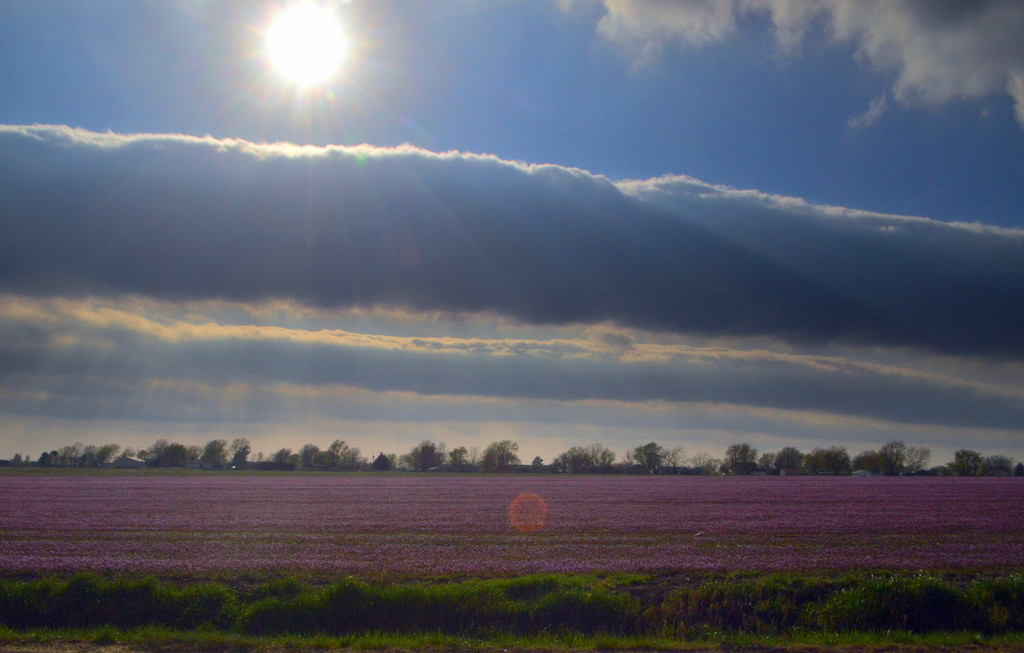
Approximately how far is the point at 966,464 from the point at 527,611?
19798 centimetres

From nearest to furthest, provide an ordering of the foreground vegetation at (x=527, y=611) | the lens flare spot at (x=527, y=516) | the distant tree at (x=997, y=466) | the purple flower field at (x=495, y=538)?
the foreground vegetation at (x=527, y=611), the purple flower field at (x=495, y=538), the lens flare spot at (x=527, y=516), the distant tree at (x=997, y=466)

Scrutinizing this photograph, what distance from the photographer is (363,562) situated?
19.7 metres

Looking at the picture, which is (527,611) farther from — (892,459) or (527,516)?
(892,459)

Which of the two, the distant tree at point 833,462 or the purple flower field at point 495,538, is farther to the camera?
the distant tree at point 833,462

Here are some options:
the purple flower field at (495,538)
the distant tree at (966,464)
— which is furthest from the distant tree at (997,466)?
the purple flower field at (495,538)

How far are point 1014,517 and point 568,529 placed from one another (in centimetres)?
2421

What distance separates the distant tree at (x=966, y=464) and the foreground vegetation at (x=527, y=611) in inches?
7298

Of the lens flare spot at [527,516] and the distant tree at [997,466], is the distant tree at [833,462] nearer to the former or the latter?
the distant tree at [997,466]

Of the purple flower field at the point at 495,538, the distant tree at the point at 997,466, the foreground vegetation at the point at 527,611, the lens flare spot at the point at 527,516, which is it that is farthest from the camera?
the distant tree at the point at 997,466

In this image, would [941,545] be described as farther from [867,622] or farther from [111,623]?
[111,623]

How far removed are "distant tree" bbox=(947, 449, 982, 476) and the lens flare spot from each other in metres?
166

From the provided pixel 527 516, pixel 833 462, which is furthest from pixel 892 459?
pixel 527 516

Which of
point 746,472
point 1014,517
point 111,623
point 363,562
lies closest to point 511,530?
point 363,562

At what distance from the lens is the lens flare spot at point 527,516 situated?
30278 millimetres
